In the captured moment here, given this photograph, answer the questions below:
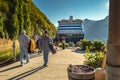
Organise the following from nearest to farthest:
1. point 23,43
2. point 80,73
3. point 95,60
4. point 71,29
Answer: point 80,73 → point 95,60 → point 23,43 → point 71,29

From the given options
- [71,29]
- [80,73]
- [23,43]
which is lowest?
[80,73]

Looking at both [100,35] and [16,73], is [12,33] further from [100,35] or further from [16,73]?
[100,35]

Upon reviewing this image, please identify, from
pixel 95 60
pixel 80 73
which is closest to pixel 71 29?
pixel 95 60

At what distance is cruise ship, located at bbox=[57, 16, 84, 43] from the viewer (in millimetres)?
53594

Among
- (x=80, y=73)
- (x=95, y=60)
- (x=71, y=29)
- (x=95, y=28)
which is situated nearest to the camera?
(x=80, y=73)

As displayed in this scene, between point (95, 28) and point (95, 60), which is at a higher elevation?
point (95, 28)

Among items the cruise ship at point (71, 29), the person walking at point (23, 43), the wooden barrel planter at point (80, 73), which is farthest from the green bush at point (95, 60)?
the cruise ship at point (71, 29)

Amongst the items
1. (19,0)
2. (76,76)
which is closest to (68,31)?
(19,0)

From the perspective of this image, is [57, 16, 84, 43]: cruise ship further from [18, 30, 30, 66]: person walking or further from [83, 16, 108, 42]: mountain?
[18, 30, 30, 66]: person walking

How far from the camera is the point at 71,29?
55781 millimetres

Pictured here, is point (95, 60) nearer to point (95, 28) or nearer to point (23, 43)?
point (23, 43)

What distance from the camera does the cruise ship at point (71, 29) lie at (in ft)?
176

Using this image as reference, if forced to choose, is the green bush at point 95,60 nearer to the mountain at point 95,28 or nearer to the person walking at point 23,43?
the person walking at point 23,43

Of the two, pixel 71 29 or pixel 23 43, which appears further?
pixel 71 29
